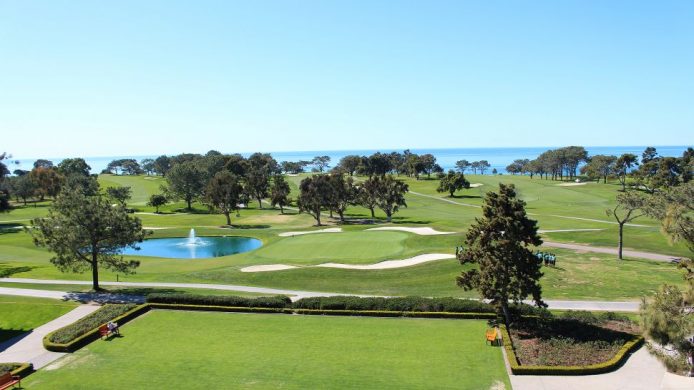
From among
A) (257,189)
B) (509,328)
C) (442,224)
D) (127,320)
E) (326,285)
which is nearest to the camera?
(509,328)

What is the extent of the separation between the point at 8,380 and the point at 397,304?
23.1 meters

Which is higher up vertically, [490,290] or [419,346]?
[490,290]

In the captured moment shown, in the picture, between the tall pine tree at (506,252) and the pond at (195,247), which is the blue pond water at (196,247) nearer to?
the pond at (195,247)

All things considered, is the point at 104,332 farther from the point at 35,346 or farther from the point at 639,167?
the point at 639,167

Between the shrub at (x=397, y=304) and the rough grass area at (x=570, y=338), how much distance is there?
11.3 ft

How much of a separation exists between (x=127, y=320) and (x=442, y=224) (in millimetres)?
52554

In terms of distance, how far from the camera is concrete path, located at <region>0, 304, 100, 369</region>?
2924 cm

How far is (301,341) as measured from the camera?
30250 mm

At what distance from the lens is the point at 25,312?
36.8 meters

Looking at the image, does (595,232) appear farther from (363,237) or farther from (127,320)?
(127,320)

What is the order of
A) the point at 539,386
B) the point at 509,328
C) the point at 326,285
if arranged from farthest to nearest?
1. the point at 326,285
2. the point at 509,328
3. the point at 539,386

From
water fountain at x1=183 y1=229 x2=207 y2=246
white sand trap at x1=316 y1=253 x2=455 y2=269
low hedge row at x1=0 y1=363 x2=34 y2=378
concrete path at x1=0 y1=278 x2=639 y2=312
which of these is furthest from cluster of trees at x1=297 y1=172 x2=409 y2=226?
low hedge row at x1=0 y1=363 x2=34 y2=378

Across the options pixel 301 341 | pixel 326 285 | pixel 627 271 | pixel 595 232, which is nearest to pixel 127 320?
pixel 301 341

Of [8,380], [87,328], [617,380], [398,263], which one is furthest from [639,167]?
[8,380]
